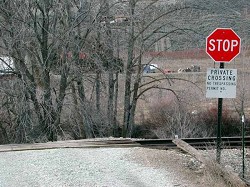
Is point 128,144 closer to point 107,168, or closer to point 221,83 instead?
point 107,168

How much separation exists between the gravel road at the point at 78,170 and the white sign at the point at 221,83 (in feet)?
5.99

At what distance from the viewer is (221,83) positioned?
374 inches

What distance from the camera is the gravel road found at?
8352 millimetres

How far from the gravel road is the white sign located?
5.99 feet

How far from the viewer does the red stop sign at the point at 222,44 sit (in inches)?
373

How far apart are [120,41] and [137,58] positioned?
2.51m

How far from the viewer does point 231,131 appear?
28719mm

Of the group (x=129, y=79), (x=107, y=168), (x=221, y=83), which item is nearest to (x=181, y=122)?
(x=129, y=79)

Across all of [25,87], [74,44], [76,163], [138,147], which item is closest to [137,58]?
[74,44]

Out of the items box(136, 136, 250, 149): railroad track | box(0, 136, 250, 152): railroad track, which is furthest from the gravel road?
box(136, 136, 250, 149): railroad track

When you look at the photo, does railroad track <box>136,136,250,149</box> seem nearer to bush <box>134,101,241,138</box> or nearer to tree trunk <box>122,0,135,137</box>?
tree trunk <box>122,0,135,137</box>

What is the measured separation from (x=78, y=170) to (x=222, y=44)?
372cm

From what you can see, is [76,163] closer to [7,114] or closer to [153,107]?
[7,114]

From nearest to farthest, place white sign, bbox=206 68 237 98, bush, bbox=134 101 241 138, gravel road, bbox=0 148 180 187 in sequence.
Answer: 1. gravel road, bbox=0 148 180 187
2. white sign, bbox=206 68 237 98
3. bush, bbox=134 101 241 138
